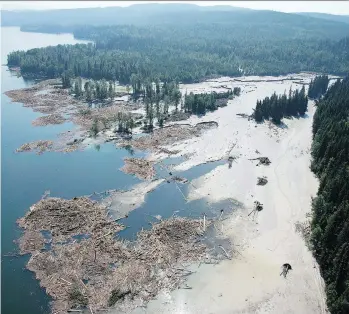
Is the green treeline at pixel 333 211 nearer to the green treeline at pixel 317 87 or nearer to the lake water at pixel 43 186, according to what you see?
the lake water at pixel 43 186

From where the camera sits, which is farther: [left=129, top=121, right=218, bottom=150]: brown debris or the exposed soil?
the exposed soil

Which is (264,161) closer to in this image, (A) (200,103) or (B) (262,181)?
(B) (262,181)

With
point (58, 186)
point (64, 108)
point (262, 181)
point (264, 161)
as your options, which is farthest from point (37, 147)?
point (264, 161)

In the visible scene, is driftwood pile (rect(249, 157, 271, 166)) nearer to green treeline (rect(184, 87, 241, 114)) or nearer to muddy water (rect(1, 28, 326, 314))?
muddy water (rect(1, 28, 326, 314))

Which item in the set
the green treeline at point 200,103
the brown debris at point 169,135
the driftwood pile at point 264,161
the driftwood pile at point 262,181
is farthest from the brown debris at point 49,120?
the driftwood pile at point 262,181

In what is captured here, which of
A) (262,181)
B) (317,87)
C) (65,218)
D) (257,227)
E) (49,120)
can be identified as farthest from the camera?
(317,87)

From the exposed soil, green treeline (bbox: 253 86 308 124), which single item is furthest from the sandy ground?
the exposed soil

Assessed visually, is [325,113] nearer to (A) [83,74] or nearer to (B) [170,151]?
(B) [170,151]
